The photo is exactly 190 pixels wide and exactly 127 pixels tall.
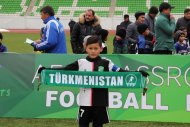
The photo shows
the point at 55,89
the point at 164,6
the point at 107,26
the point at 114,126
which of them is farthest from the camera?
the point at 107,26

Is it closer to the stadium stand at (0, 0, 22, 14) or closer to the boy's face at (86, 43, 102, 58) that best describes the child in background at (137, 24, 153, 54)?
the boy's face at (86, 43, 102, 58)

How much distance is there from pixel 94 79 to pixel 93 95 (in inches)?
10.5

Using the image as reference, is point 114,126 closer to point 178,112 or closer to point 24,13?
point 178,112

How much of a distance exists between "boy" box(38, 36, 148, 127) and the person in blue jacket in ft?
7.30

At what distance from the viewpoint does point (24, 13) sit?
41875 millimetres

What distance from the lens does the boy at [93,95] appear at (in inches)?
211

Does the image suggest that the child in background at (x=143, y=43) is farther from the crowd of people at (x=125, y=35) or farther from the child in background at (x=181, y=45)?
the child in background at (x=181, y=45)

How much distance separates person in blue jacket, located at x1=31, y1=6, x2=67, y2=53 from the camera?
25.6 ft

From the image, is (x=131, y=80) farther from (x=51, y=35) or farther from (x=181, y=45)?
(x=181, y=45)

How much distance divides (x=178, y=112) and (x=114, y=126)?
3.32 ft

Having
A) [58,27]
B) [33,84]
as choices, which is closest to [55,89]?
[33,84]

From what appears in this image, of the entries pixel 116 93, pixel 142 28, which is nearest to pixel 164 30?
pixel 142 28

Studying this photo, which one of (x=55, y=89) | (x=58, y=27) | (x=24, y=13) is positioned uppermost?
(x=24, y=13)

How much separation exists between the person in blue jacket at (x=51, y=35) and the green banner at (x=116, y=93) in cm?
25
